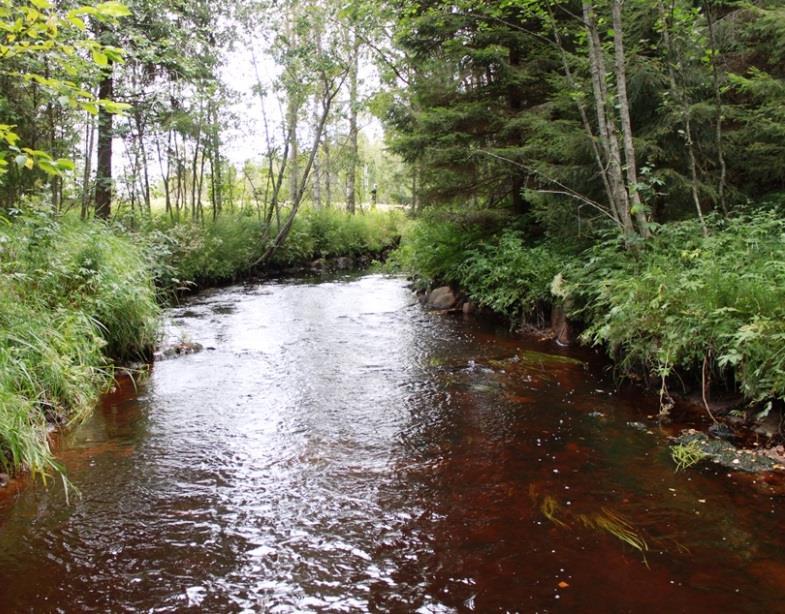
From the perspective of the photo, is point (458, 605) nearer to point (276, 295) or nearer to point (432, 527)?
point (432, 527)

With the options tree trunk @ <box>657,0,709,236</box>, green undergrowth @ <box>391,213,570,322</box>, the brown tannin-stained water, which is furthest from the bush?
green undergrowth @ <box>391,213,570,322</box>

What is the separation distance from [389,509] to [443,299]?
770cm

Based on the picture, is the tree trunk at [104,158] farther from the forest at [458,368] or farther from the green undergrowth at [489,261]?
the green undergrowth at [489,261]

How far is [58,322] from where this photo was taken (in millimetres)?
5641

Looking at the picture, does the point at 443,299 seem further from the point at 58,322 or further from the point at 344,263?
the point at 344,263

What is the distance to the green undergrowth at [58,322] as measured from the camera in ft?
13.7

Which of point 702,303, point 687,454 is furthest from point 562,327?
point 687,454

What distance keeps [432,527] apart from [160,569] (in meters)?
1.59

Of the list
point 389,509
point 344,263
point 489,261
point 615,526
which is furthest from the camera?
point 344,263

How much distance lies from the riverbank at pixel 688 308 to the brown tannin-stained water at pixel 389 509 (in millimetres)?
569

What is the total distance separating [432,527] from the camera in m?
3.40

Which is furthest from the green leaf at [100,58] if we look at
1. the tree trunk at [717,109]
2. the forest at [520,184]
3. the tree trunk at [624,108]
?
the tree trunk at [717,109]

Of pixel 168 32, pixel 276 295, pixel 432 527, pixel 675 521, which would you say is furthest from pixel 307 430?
pixel 168 32

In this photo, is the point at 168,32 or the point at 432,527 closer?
the point at 432,527
